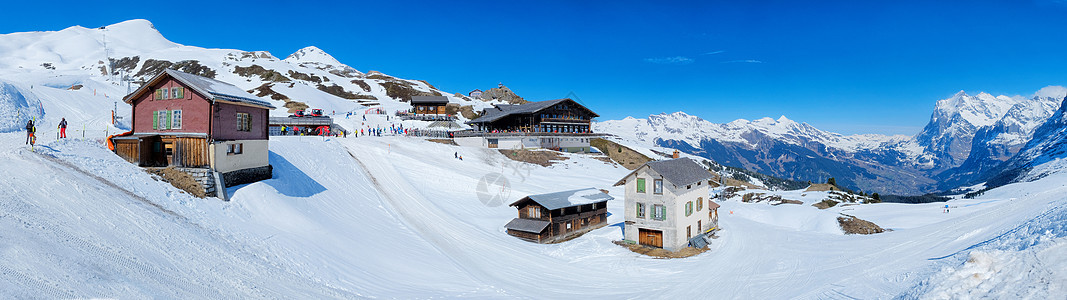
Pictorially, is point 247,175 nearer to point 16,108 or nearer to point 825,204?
point 16,108

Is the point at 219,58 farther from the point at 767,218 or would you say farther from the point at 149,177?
the point at 767,218

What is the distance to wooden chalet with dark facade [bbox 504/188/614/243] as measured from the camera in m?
37.8

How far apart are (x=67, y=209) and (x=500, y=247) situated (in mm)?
22375

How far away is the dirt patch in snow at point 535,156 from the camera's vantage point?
6669cm

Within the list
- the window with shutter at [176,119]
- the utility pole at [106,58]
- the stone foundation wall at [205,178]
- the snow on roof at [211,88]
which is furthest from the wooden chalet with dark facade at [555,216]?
the utility pole at [106,58]

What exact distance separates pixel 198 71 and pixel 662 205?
151m

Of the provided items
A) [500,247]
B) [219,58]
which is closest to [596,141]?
[500,247]

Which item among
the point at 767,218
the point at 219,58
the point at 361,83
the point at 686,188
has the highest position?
the point at 219,58

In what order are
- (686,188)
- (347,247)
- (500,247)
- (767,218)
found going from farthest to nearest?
(767,218), (686,188), (500,247), (347,247)

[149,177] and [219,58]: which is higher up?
[219,58]

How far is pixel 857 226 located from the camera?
44.3 meters

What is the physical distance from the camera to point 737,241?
129ft

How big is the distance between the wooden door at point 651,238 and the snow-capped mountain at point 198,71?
278ft

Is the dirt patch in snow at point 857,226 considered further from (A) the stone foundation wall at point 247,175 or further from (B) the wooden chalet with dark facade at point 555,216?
(A) the stone foundation wall at point 247,175
